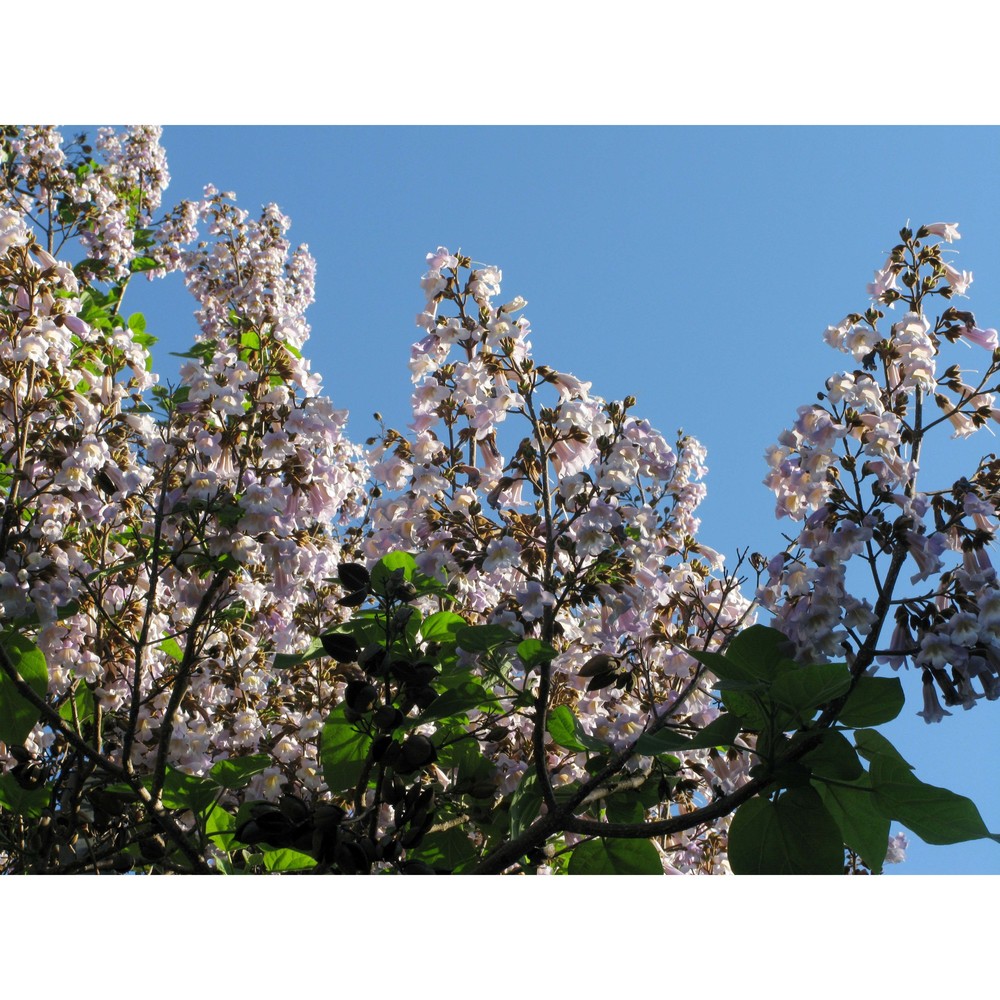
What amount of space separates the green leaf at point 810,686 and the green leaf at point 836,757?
7 centimetres

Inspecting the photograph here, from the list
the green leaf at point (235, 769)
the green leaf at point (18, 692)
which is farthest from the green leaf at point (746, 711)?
the green leaf at point (18, 692)

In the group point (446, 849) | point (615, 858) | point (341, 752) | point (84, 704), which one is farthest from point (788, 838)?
point (84, 704)

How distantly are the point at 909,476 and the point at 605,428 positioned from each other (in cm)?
92

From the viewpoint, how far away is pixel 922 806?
2.08 metres

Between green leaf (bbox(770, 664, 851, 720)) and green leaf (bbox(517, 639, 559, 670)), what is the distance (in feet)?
2.07

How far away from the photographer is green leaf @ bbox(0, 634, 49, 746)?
296 cm

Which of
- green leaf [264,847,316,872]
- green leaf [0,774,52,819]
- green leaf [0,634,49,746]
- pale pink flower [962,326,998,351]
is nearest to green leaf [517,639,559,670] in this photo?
green leaf [264,847,316,872]

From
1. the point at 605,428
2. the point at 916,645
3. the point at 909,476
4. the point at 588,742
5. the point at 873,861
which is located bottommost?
the point at 873,861

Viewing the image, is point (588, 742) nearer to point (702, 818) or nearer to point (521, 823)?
point (521, 823)

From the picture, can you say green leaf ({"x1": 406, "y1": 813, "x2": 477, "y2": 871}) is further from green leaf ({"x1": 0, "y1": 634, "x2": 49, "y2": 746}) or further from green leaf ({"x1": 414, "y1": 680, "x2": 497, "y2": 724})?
green leaf ({"x1": 0, "y1": 634, "x2": 49, "y2": 746})


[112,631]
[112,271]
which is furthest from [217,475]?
[112,271]

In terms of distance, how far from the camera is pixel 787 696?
2135 millimetres

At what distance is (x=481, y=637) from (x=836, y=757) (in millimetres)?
907

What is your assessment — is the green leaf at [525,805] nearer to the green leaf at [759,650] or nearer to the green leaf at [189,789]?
the green leaf at [759,650]
